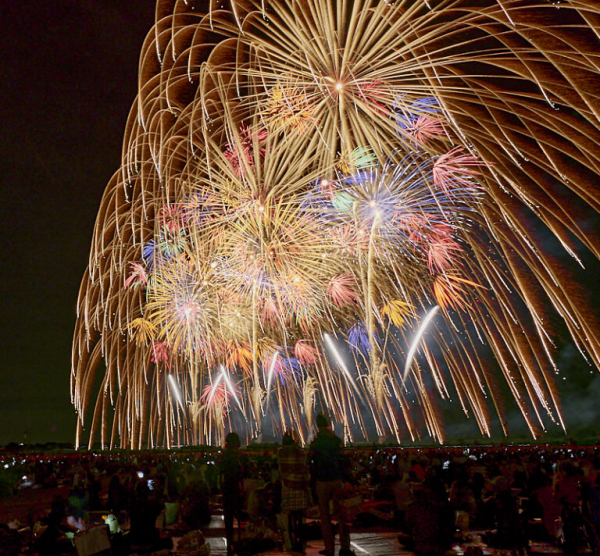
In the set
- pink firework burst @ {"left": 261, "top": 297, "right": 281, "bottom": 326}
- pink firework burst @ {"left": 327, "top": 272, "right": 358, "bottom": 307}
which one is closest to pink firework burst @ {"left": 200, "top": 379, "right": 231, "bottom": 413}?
pink firework burst @ {"left": 261, "top": 297, "right": 281, "bottom": 326}

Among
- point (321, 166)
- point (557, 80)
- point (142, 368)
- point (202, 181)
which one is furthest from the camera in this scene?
point (142, 368)

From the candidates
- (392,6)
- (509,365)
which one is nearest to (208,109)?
(392,6)

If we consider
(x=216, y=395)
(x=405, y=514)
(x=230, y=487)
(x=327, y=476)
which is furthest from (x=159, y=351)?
(x=327, y=476)

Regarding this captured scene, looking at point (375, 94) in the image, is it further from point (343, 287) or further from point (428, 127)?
point (343, 287)

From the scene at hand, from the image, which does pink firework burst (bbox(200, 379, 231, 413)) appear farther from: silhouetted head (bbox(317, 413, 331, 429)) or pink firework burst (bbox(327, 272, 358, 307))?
silhouetted head (bbox(317, 413, 331, 429))

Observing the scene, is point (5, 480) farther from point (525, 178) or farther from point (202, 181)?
point (525, 178)

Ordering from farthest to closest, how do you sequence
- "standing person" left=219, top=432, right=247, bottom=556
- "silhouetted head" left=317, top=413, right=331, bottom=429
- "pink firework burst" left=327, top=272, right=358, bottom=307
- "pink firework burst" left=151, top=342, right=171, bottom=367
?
"pink firework burst" left=151, top=342, right=171, bottom=367 → "pink firework burst" left=327, top=272, right=358, bottom=307 → "standing person" left=219, top=432, right=247, bottom=556 → "silhouetted head" left=317, top=413, right=331, bottom=429

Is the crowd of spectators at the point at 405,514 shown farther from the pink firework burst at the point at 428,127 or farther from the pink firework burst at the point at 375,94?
the pink firework burst at the point at 375,94
